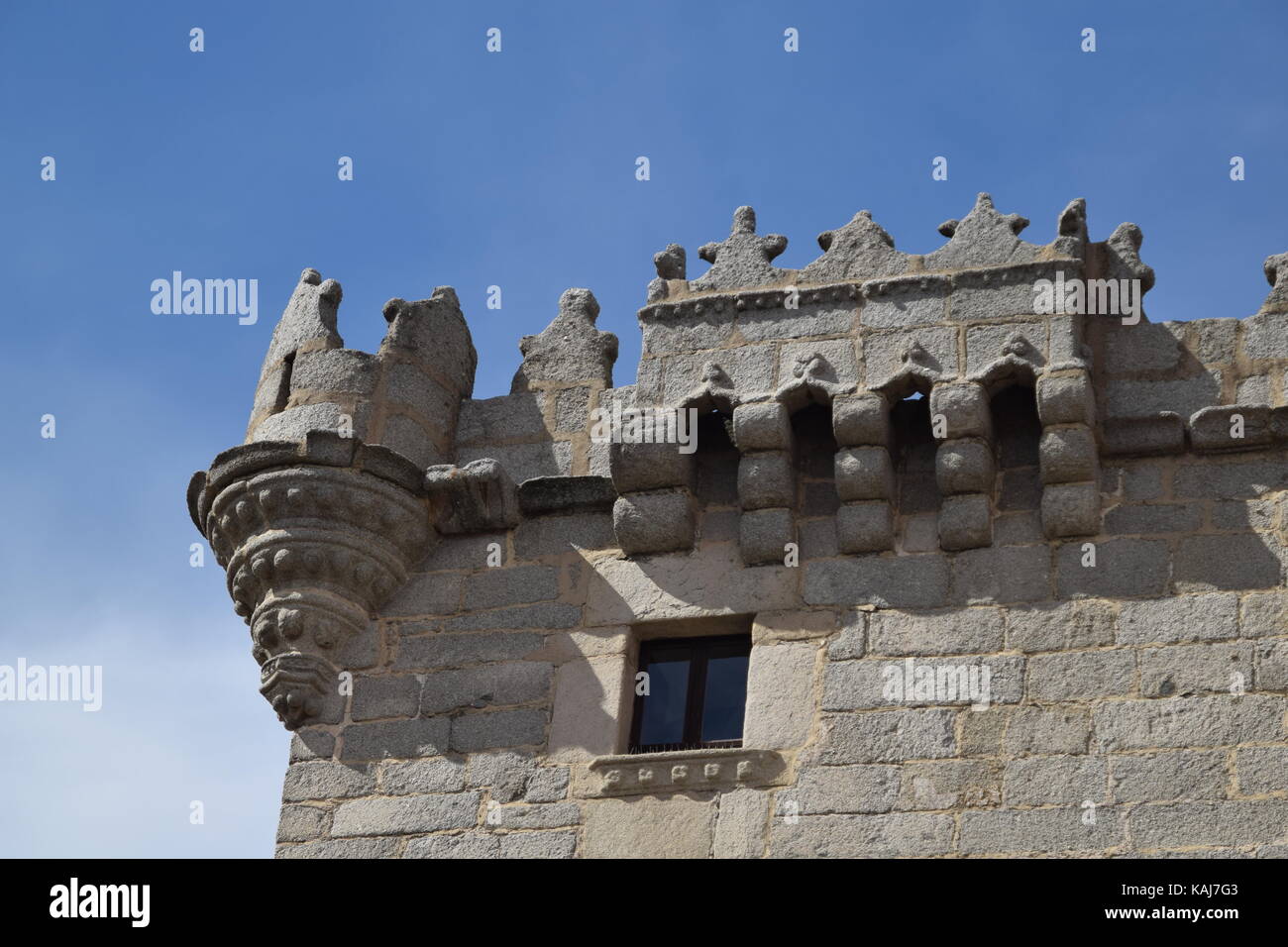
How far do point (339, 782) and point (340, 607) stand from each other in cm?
75

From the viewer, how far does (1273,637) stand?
8.18m

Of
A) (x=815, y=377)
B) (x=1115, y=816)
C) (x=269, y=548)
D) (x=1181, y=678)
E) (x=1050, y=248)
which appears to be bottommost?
(x=1115, y=816)

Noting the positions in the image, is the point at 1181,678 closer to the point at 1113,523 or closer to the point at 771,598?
the point at 1113,523

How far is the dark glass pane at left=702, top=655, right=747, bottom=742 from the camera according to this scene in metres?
8.73

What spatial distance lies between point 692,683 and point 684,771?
0.60 meters

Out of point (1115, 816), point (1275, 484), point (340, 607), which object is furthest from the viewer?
point (340, 607)

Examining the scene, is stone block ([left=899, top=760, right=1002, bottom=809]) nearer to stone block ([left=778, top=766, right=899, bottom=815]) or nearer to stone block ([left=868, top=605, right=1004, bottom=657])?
stone block ([left=778, top=766, right=899, bottom=815])

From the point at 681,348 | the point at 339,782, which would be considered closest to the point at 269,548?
the point at 339,782

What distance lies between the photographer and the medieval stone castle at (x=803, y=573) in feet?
26.8

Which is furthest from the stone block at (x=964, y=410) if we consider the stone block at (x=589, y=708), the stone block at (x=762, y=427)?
the stone block at (x=589, y=708)

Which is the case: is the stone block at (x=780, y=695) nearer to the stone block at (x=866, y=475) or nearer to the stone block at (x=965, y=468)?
the stone block at (x=866, y=475)

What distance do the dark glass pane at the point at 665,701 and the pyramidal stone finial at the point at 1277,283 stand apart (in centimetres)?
281

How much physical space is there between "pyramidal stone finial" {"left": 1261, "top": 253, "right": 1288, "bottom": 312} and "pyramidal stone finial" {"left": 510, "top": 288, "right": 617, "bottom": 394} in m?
2.81

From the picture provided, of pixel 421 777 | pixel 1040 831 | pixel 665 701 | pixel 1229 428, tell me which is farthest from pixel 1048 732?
pixel 421 777
